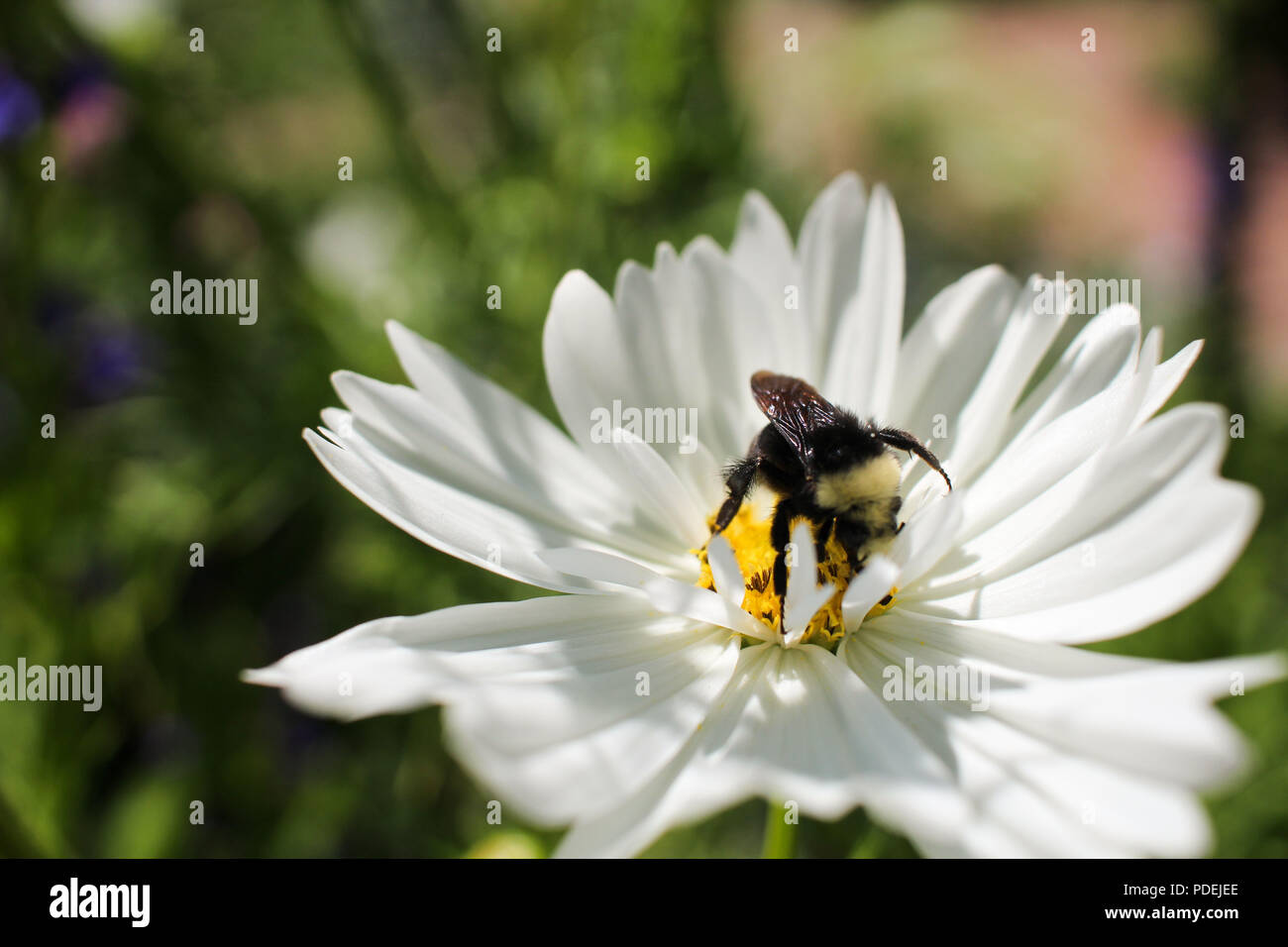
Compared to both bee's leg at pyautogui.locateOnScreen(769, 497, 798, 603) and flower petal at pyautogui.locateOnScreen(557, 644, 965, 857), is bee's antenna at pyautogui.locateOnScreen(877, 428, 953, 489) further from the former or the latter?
flower petal at pyautogui.locateOnScreen(557, 644, 965, 857)

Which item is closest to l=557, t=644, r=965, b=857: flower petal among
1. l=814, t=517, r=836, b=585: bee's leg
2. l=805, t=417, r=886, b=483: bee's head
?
l=814, t=517, r=836, b=585: bee's leg

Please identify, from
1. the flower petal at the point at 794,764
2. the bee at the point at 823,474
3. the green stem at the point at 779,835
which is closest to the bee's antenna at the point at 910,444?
the bee at the point at 823,474

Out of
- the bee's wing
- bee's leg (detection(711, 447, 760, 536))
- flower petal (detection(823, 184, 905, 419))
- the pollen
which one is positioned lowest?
the pollen

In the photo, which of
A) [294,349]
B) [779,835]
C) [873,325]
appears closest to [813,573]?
[779,835]

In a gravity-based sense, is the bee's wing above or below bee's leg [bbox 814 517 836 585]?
above

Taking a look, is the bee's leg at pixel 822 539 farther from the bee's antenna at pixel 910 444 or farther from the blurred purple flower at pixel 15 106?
the blurred purple flower at pixel 15 106

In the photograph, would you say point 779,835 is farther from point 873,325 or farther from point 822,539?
point 873,325
